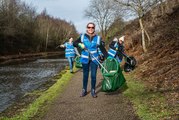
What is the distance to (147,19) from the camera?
31.2 m

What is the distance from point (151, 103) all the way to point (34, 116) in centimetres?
303

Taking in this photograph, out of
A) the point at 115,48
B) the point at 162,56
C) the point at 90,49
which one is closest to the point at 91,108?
the point at 90,49

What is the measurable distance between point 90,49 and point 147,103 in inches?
100

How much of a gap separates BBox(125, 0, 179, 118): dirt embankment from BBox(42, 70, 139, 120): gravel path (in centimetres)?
117

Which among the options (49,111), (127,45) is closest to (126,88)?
(49,111)

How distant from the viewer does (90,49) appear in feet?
34.2

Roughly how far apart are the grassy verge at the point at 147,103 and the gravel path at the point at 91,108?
0.19m

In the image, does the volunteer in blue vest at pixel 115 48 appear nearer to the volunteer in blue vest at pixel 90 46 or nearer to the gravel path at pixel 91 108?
the gravel path at pixel 91 108

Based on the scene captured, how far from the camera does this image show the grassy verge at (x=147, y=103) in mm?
7707

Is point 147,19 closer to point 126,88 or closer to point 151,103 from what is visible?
point 126,88

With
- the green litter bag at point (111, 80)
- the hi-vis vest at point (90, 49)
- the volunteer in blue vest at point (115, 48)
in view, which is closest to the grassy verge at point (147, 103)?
the green litter bag at point (111, 80)

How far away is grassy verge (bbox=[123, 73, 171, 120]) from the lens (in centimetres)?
771

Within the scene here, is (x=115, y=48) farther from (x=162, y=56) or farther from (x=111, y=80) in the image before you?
(x=111, y=80)

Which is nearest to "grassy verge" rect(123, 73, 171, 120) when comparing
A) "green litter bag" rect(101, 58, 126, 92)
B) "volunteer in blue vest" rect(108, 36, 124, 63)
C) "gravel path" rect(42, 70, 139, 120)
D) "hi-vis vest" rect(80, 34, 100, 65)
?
"gravel path" rect(42, 70, 139, 120)
